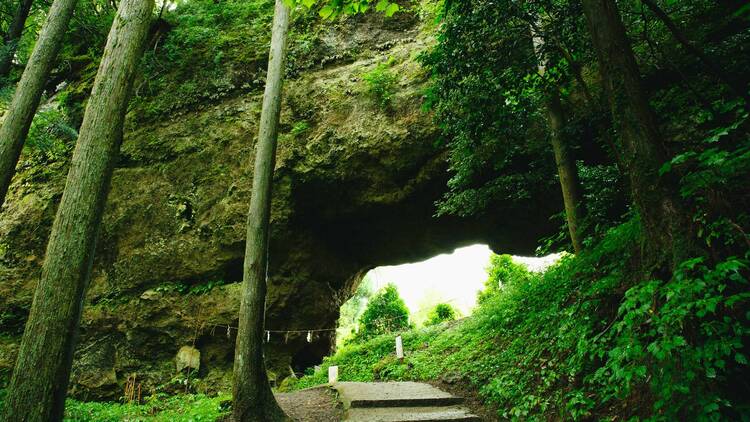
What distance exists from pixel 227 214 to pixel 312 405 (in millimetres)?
5667

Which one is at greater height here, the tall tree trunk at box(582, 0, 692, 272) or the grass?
the tall tree trunk at box(582, 0, 692, 272)

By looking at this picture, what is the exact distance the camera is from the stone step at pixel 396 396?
632cm

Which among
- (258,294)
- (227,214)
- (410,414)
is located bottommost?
(410,414)

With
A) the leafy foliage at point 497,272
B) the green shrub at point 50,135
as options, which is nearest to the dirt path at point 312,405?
the green shrub at point 50,135

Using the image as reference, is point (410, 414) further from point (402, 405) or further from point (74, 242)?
point (74, 242)

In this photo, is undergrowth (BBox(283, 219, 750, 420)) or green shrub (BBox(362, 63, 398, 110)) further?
green shrub (BBox(362, 63, 398, 110))

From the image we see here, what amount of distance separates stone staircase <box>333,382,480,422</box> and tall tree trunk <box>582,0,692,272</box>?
377 centimetres

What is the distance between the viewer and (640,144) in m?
2.92

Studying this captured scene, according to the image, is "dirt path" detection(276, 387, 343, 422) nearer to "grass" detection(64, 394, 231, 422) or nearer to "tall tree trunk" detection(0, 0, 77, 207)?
"grass" detection(64, 394, 231, 422)

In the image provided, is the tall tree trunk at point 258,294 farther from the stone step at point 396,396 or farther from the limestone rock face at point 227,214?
the limestone rock face at point 227,214

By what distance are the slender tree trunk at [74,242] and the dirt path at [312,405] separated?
3.96 meters

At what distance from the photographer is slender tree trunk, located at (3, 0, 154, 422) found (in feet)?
10.5

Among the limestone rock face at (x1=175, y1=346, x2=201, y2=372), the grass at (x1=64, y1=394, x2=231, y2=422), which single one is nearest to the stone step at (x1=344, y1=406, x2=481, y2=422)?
the grass at (x1=64, y1=394, x2=231, y2=422)

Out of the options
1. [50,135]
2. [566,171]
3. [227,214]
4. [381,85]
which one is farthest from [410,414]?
[50,135]
